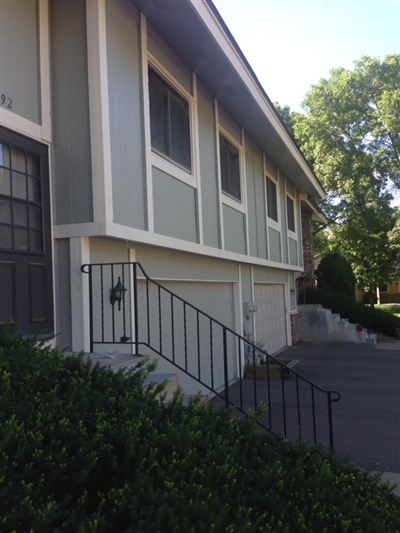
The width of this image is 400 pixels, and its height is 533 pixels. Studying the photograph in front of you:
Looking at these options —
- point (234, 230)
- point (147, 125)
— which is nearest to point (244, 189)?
point (234, 230)

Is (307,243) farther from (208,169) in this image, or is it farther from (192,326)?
(192,326)

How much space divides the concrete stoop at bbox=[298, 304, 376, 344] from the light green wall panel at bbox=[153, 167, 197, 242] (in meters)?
10.8

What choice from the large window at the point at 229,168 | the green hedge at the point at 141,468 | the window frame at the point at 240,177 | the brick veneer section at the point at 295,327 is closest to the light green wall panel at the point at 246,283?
the window frame at the point at 240,177

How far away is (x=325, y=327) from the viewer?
57.3ft

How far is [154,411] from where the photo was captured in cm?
308

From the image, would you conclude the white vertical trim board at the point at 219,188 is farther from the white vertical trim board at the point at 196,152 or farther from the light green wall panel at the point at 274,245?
the light green wall panel at the point at 274,245

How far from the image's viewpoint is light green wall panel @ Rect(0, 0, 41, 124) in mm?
4688

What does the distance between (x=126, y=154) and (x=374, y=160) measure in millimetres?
22132

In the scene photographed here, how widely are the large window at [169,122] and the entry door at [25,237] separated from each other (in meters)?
2.00

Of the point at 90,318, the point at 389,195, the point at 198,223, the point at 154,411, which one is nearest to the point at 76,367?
the point at 154,411

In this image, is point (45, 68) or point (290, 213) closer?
point (45, 68)

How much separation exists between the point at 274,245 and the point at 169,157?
6.96 meters

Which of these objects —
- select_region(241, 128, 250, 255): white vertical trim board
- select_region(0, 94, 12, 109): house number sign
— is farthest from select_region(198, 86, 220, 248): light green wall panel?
select_region(0, 94, 12, 109): house number sign

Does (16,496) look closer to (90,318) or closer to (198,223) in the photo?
(90,318)
